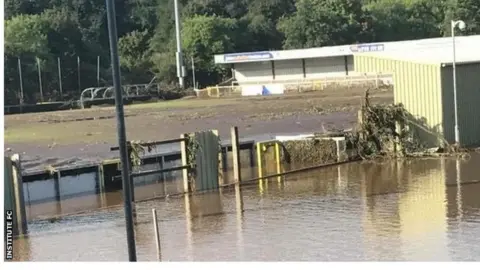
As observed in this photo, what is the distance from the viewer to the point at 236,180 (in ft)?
64.0

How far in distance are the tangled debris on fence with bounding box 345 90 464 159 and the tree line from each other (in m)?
40.6

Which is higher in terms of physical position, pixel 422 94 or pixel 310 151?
pixel 422 94

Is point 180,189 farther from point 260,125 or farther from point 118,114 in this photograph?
point 260,125

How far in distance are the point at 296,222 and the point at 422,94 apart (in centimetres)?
995

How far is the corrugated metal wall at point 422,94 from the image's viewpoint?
22.4m

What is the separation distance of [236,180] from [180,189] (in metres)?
1.27

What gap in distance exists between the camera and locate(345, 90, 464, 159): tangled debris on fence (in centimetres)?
2231

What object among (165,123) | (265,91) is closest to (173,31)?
(265,91)

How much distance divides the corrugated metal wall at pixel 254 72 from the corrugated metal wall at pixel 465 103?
142ft

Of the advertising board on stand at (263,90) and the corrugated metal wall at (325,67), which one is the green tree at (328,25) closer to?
the corrugated metal wall at (325,67)

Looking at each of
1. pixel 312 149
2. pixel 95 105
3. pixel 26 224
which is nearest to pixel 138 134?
pixel 312 149

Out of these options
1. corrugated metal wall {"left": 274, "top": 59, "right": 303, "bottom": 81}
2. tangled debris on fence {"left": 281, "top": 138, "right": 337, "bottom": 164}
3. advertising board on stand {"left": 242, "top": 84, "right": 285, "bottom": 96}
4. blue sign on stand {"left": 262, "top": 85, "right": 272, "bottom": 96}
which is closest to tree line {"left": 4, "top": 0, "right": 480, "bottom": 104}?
corrugated metal wall {"left": 274, "top": 59, "right": 303, "bottom": 81}

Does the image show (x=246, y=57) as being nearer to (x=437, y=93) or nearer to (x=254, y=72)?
(x=254, y=72)

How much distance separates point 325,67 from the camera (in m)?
64.4
